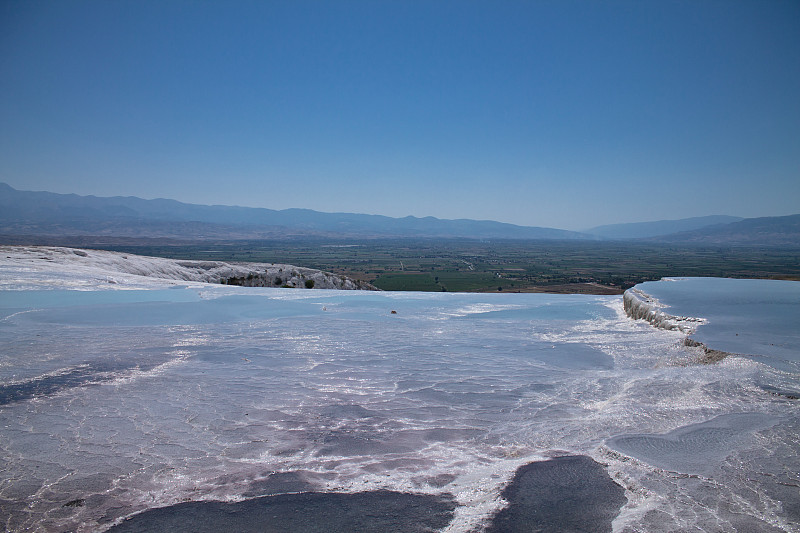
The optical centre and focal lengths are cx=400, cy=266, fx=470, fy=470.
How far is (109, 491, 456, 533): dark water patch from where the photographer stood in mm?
3027

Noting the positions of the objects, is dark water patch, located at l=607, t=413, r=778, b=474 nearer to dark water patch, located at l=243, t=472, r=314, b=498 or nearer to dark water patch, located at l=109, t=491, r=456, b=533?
dark water patch, located at l=109, t=491, r=456, b=533

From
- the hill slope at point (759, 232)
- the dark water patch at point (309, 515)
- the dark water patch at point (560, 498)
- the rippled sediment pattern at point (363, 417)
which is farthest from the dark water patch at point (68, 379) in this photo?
the hill slope at point (759, 232)

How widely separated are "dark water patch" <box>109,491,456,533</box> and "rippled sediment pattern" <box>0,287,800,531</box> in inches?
4.4

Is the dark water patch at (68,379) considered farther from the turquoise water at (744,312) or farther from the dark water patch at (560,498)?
the turquoise water at (744,312)

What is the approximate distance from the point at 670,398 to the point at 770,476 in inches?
71.8

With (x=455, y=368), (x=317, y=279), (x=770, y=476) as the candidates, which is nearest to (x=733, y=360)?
(x=770, y=476)

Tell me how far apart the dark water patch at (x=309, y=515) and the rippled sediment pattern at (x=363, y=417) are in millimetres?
112

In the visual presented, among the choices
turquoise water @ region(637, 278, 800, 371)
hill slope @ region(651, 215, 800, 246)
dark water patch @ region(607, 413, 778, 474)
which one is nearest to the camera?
dark water patch @ region(607, 413, 778, 474)

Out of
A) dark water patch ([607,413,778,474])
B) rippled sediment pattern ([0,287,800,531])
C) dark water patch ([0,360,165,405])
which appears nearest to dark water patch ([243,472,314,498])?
rippled sediment pattern ([0,287,800,531])

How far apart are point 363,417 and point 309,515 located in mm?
1775

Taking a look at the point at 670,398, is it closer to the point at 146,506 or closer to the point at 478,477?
the point at 478,477

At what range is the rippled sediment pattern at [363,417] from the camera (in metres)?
3.43

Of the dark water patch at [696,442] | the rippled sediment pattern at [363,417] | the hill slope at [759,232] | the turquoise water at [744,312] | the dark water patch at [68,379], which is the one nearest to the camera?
the rippled sediment pattern at [363,417]

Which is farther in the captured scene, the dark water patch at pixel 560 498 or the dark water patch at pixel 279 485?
the dark water patch at pixel 279 485
